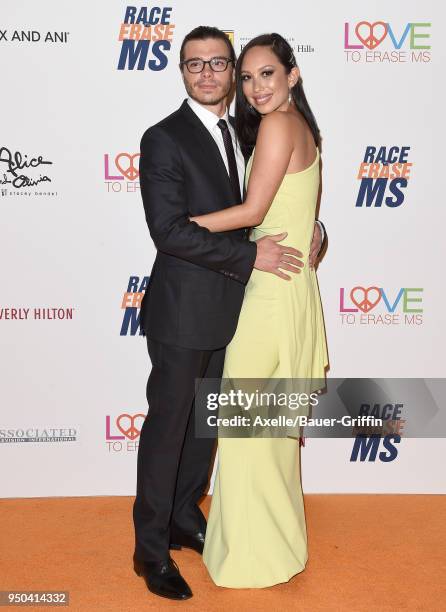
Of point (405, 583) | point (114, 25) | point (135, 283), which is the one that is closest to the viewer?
point (405, 583)

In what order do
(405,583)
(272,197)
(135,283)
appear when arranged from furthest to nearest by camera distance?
(135,283) → (405,583) → (272,197)

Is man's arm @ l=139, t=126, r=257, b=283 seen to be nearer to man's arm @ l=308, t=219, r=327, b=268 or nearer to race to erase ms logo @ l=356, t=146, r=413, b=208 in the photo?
man's arm @ l=308, t=219, r=327, b=268

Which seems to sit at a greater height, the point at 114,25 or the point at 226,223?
the point at 114,25

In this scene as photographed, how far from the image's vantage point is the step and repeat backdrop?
125 inches

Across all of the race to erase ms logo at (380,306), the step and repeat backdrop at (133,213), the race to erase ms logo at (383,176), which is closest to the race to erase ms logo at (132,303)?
the step and repeat backdrop at (133,213)

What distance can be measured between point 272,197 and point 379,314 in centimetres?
117

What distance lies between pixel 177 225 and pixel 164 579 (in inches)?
48.8

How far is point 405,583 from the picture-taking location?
2.72 meters

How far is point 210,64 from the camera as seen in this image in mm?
2578

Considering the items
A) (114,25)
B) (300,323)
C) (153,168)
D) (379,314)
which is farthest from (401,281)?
(114,25)

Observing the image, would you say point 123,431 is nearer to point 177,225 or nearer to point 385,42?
point 177,225

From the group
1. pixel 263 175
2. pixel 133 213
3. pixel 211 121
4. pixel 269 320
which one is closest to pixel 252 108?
pixel 211 121

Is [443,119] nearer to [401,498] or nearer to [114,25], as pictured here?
[114,25]

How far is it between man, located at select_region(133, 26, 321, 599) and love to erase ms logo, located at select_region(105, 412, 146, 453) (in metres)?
0.77
